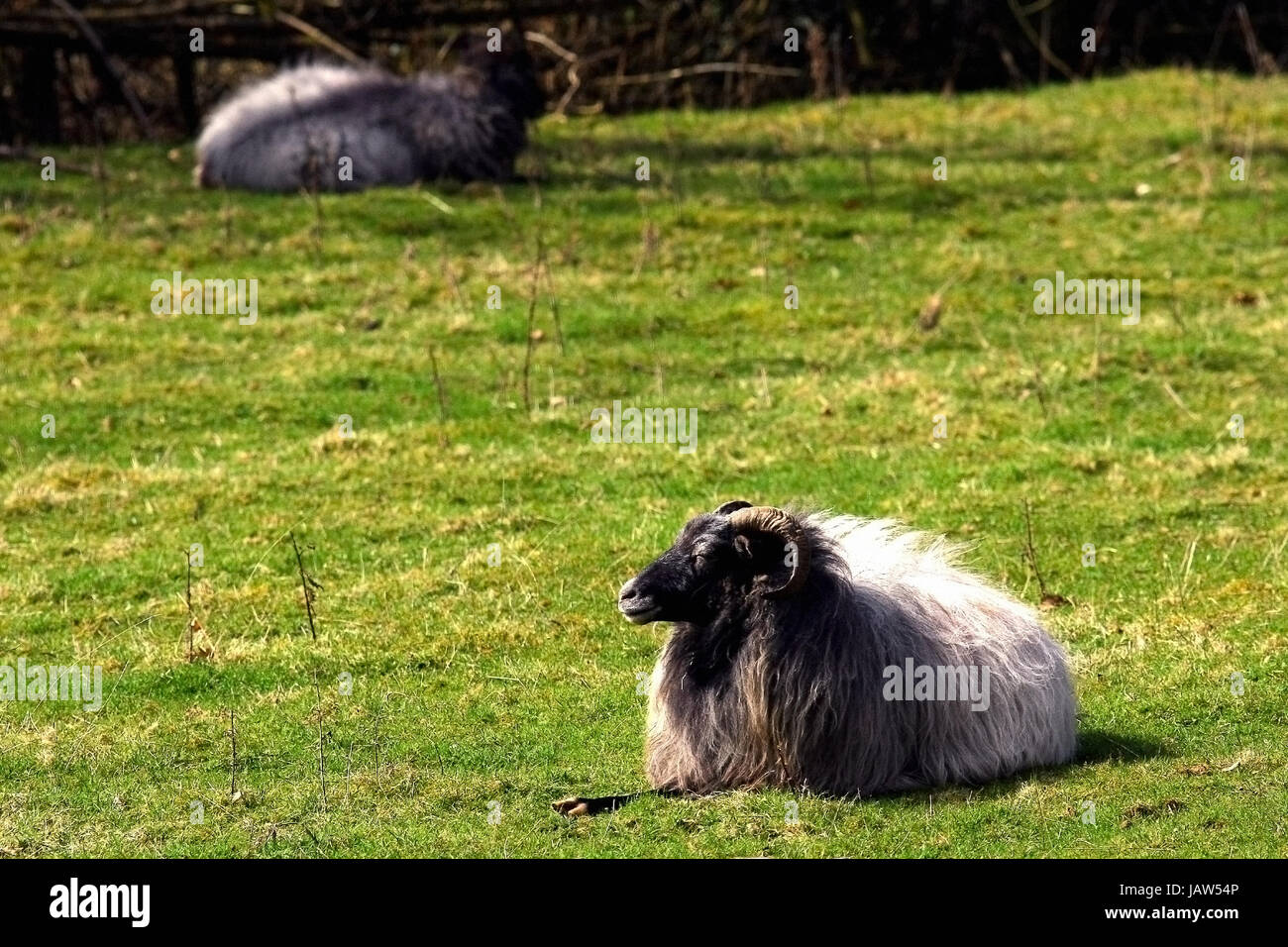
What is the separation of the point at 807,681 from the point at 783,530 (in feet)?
2.30

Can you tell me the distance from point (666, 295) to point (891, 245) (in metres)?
2.72

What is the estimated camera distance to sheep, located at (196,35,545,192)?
75.8 feet

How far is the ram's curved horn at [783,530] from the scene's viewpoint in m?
9.56

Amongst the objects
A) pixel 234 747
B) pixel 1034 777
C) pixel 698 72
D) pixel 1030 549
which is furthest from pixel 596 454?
pixel 698 72

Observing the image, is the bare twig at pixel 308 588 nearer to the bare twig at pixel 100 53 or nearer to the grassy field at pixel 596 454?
the grassy field at pixel 596 454

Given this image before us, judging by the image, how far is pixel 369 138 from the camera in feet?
75.9

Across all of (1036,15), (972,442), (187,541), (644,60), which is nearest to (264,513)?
(187,541)

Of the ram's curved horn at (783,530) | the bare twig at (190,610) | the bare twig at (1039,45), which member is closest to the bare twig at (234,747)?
the bare twig at (190,610)

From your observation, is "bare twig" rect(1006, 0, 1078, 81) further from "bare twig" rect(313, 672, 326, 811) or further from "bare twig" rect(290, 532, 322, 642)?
"bare twig" rect(313, 672, 326, 811)

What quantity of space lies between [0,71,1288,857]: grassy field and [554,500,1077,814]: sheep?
11.0 inches

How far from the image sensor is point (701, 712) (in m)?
9.77

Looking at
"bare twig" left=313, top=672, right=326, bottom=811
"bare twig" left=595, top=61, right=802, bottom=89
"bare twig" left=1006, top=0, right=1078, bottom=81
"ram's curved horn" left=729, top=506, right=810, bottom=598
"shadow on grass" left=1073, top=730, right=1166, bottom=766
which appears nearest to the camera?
"ram's curved horn" left=729, top=506, right=810, bottom=598

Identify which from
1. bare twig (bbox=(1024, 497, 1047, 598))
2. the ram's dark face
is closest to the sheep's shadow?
the ram's dark face

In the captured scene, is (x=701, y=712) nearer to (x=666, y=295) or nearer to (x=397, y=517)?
(x=397, y=517)
